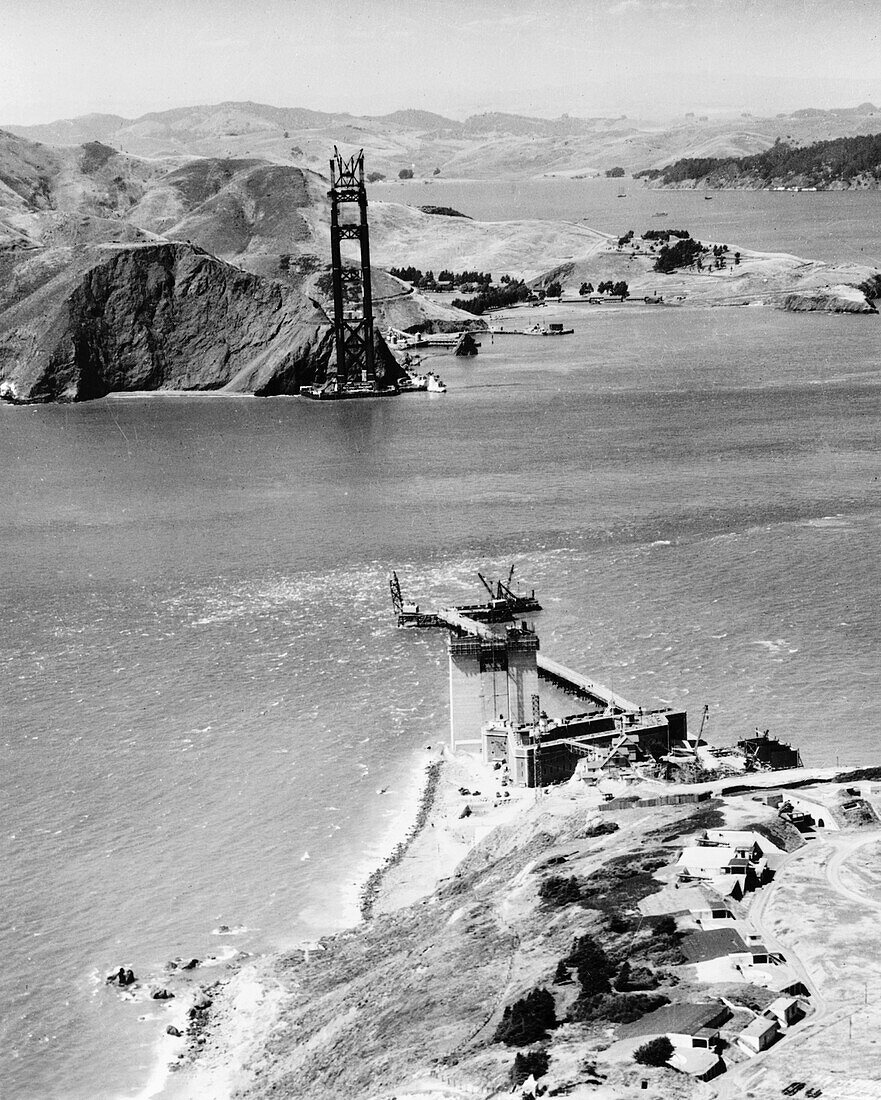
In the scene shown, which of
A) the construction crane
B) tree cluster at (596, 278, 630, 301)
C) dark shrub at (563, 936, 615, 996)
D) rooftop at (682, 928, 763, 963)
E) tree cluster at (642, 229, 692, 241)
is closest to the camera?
dark shrub at (563, 936, 615, 996)

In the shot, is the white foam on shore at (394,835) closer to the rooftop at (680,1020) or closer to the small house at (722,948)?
the small house at (722,948)

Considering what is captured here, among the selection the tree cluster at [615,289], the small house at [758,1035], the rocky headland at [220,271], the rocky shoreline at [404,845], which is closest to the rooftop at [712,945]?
the small house at [758,1035]

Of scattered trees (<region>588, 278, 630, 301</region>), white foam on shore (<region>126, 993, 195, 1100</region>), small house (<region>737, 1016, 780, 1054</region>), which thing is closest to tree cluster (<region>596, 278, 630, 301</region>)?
scattered trees (<region>588, 278, 630, 301</region>)

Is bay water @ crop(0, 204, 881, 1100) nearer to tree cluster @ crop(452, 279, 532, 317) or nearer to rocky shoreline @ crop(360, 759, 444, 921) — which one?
rocky shoreline @ crop(360, 759, 444, 921)

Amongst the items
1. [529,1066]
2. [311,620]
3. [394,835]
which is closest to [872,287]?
[311,620]

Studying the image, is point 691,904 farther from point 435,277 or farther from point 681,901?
point 435,277

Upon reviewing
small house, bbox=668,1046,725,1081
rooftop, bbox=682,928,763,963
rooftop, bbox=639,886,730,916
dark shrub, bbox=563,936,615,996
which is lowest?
dark shrub, bbox=563,936,615,996

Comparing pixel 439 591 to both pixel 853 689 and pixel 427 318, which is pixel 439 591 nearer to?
pixel 853 689
